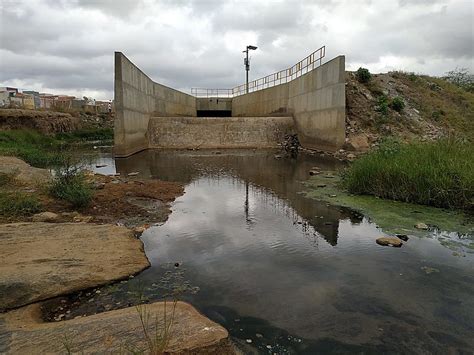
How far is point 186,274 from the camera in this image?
12.0ft

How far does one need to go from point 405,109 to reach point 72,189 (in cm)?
1562

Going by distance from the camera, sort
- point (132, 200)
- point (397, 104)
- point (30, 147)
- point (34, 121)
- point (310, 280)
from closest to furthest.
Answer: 1. point (310, 280)
2. point (132, 200)
3. point (30, 147)
4. point (397, 104)
5. point (34, 121)

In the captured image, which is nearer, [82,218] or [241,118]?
[82,218]

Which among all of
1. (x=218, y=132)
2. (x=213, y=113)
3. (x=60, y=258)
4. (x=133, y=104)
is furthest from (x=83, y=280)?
(x=213, y=113)

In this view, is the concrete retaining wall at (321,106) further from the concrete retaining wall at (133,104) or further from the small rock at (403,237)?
the small rock at (403,237)

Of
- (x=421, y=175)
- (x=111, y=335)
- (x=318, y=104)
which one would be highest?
(x=318, y=104)

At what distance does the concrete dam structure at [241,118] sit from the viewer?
561 inches

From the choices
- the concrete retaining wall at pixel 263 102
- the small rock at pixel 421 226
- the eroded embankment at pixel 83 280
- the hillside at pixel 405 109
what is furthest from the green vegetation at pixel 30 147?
the concrete retaining wall at pixel 263 102

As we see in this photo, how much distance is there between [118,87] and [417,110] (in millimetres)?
13488

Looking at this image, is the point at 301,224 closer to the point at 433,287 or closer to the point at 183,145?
the point at 433,287

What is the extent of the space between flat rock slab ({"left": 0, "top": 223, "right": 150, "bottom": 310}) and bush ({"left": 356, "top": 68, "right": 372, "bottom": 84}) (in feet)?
54.5

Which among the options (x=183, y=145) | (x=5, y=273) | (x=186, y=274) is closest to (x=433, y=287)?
(x=186, y=274)

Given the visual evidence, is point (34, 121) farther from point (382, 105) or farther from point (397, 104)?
point (397, 104)

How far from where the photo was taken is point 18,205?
5.27 meters
